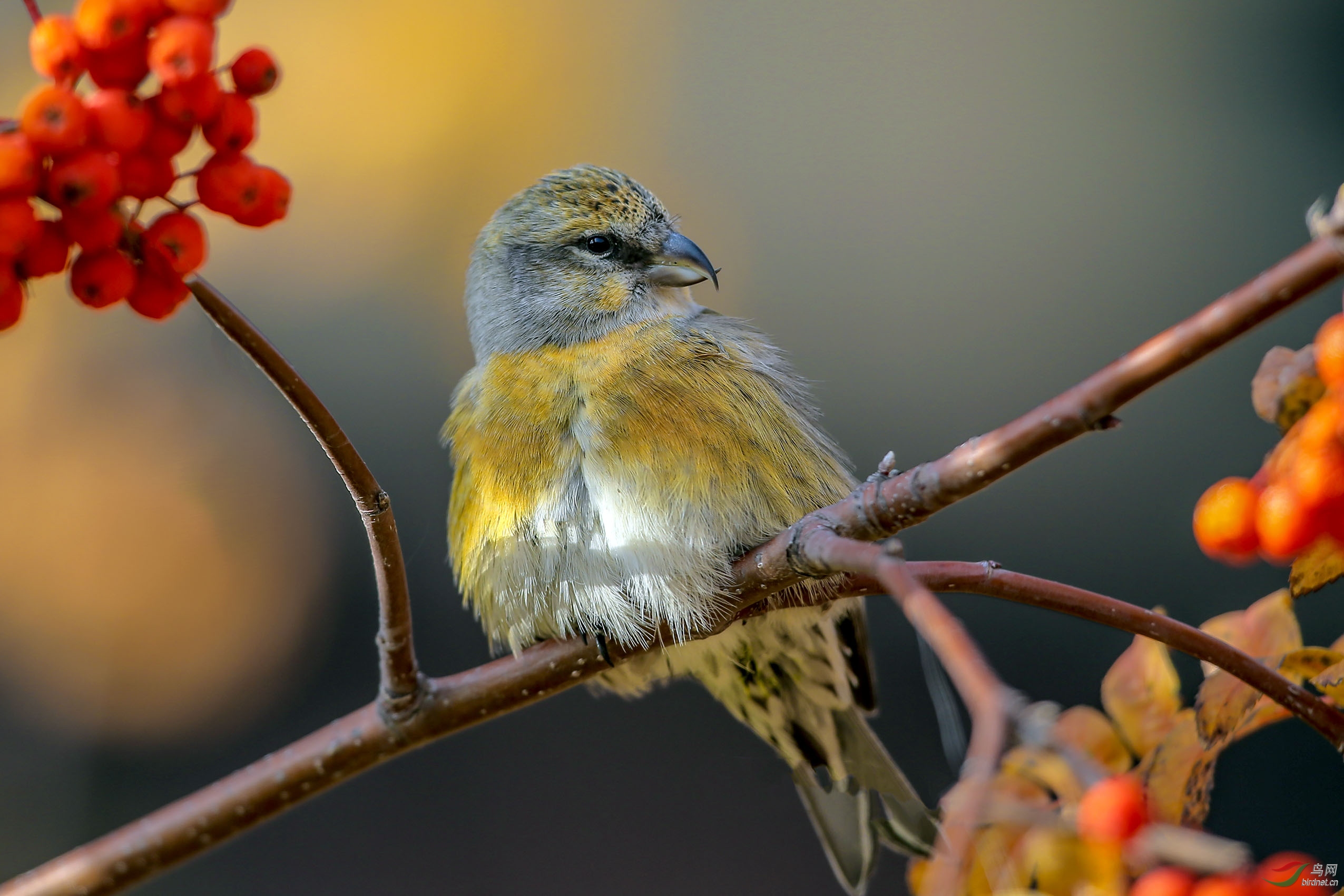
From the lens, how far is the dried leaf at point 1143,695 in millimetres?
1161

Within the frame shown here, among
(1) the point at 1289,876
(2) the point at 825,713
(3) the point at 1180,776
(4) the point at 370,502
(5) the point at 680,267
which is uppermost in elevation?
(5) the point at 680,267

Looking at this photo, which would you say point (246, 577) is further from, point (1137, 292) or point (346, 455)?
point (1137, 292)

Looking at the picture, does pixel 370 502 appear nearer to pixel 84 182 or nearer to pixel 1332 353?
pixel 84 182

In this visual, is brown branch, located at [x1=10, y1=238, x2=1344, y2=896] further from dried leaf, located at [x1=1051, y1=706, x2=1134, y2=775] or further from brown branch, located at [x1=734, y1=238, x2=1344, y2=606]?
dried leaf, located at [x1=1051, y1=706, x2=1134, y2=775]

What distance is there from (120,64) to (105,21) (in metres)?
0.04

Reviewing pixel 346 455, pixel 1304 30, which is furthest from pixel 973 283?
pixel 346 455

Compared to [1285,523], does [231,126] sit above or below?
above

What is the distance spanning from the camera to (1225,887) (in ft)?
2.79

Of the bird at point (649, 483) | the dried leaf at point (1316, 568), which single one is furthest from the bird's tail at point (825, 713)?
the dried leaf at point (1316, 568)

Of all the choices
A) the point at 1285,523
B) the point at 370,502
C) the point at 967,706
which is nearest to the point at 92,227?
the point at 370,502

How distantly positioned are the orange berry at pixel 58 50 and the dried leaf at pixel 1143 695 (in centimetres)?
113

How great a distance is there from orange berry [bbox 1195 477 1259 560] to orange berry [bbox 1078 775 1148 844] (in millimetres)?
216

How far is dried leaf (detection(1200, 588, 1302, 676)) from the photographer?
3.76 ft

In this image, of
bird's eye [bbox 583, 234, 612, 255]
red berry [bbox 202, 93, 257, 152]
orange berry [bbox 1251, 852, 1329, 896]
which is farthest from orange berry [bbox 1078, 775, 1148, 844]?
bird's eye [bbox 583, 234, 612, 255]
